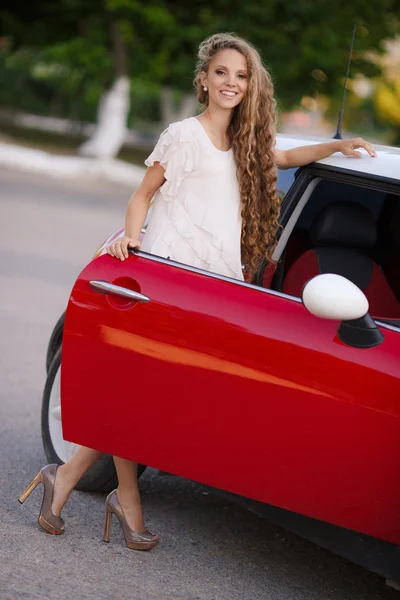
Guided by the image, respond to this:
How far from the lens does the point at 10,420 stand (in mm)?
5766

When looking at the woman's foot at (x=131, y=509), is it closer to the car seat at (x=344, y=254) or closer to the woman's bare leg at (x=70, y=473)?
the woman's bare leg at (x=70, y=473)

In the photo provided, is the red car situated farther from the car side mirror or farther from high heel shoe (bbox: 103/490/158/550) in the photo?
high heel shoe (bbox: 103/490/158/550)

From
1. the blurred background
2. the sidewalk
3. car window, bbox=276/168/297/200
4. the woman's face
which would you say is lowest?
the sidewalk

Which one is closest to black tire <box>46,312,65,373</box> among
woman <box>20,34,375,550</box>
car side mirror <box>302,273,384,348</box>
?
woman <box>20,34,375,550</box>

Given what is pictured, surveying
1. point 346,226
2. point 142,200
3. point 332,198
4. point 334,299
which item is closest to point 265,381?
point 334,299

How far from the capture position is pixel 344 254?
4145 mm

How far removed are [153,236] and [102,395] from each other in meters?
0.63

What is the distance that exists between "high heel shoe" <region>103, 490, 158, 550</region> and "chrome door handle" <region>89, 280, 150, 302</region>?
0.83m

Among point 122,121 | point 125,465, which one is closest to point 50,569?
point 125,465

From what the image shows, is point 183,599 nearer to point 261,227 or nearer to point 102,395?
point 102,395

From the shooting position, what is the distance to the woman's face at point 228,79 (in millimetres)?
4051

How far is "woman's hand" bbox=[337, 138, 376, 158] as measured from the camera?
12.9 ft

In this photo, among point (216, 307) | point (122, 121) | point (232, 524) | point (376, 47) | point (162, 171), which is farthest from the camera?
point (376, 47)

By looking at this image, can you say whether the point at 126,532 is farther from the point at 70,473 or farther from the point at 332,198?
the point at 332,198
